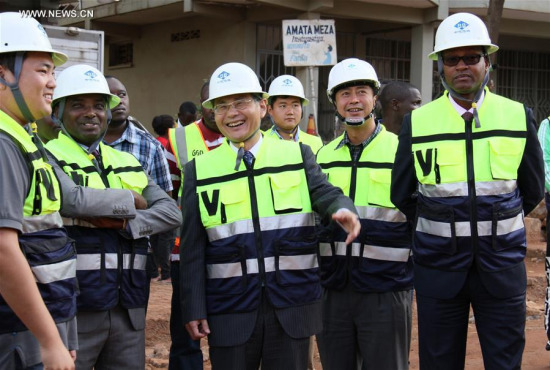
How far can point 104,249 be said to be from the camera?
4.29m

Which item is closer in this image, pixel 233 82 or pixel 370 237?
pixel 233 82

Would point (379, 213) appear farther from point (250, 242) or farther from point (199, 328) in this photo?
point (199, 328)

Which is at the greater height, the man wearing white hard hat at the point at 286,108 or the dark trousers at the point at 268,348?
the man wearing white hard hat at the point at 286,108

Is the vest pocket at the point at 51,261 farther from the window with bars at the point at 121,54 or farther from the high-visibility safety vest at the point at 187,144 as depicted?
the window with bars at the point at 121,54

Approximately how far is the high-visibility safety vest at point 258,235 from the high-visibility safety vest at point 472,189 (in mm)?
740

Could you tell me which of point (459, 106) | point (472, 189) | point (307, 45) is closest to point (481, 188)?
point (472, 189)

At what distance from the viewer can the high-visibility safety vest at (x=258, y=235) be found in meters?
4.19

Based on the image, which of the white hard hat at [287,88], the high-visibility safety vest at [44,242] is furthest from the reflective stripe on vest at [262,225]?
the white hard hat at [287,88]

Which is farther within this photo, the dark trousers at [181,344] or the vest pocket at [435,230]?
the dark trousers at [181,344]

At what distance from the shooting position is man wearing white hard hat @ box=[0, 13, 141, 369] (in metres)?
2.92

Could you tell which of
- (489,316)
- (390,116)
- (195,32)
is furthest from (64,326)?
(195,32)

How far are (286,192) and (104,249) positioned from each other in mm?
1008

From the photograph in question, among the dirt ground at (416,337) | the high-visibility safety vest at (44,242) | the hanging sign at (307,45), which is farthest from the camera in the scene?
the hanging sign at (307,45)

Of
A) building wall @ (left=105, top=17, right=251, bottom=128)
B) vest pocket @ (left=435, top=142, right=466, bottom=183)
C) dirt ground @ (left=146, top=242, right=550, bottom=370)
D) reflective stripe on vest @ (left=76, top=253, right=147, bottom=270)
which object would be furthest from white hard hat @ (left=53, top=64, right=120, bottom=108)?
building wall @ (left=105, top=17, right=251, bottom=128)
